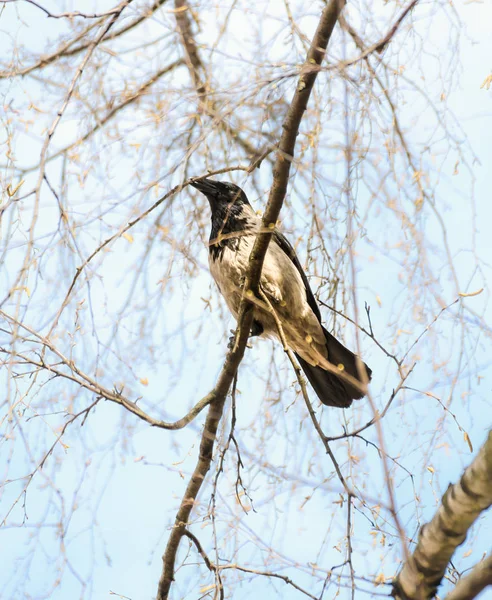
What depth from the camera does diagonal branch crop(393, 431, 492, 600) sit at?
182 centimetres

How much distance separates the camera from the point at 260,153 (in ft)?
8.29

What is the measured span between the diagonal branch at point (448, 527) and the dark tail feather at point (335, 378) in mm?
1604

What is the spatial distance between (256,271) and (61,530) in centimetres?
122

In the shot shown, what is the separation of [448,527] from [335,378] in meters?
1.81

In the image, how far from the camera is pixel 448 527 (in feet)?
6.17

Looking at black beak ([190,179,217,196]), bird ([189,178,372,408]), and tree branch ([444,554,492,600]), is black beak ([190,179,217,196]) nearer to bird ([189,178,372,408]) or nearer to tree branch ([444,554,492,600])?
bird ([189,178,372,408])

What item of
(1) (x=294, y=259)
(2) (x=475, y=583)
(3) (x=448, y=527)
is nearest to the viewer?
(2) (x=475, y=583)

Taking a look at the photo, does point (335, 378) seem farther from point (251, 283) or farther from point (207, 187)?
point (207, 187)

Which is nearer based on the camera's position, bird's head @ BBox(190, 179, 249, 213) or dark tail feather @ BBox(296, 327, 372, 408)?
dark tail feather @ BBox(296, 327, 372, 408)

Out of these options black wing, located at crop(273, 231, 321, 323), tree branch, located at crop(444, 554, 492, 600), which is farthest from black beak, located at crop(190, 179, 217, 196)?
tree branch, located at crop(444, 554, 492, 600)

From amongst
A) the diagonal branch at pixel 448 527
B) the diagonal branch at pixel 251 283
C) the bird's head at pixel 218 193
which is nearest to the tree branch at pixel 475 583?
the diagonal branch at pixel 448 527

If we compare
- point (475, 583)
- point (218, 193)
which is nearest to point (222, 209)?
point (218, 193)

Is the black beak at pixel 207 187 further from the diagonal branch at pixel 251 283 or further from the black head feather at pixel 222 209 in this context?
the diagonal branch at pixel 251 283

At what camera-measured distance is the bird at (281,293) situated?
352 cm
